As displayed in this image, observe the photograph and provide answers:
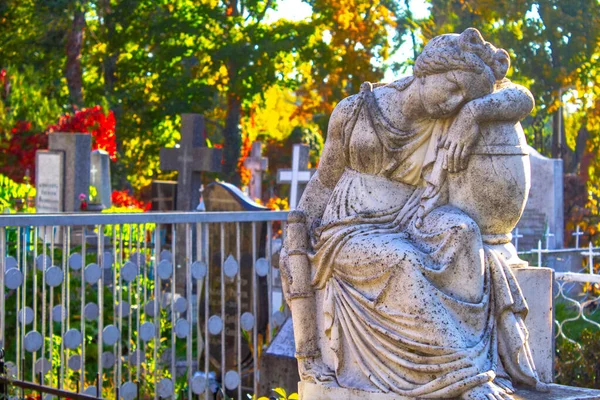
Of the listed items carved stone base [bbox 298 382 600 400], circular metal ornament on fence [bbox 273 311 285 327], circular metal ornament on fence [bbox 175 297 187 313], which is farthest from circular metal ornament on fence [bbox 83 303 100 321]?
carved stone base [bbox 298 382 600 400]

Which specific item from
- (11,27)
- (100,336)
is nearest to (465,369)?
(100,336)

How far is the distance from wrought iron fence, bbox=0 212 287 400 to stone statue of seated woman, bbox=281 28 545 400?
3.89 ft

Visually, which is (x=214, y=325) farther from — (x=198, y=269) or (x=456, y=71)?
(x=456, y=71)

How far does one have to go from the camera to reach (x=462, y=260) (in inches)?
181

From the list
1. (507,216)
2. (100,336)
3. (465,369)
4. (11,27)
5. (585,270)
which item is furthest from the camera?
(11,27)

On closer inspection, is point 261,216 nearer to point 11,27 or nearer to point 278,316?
point 278,316

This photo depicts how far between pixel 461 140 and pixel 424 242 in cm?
48

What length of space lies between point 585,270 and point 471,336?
7.64 meters

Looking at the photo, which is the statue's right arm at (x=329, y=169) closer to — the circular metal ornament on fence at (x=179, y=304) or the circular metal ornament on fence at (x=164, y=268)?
the circular metal ornament on fence at (x=164, y=268)

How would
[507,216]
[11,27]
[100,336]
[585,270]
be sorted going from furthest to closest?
1. [11,27]
2. [585,270]
3. [100,336]
4. [507,216]

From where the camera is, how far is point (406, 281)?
4590 millimetres

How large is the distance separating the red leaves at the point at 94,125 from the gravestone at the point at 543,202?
8.19 m

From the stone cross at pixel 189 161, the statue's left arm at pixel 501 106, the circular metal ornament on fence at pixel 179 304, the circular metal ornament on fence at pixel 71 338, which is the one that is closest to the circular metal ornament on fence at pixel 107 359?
the circular metal ornament on fence at pixel 71 338

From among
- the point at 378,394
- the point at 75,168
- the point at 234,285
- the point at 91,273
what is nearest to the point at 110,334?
the point at 91,273
